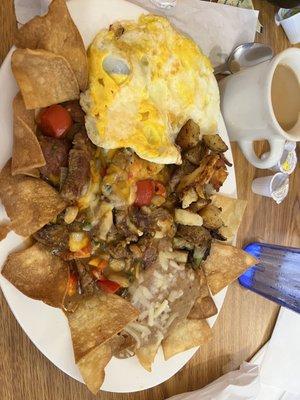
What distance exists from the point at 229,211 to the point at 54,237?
0.59 meters

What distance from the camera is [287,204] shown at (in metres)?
1.85

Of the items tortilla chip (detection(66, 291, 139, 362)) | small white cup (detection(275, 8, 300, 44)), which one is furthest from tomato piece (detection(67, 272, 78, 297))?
small white cup (detection(275, 8, 300, 44))

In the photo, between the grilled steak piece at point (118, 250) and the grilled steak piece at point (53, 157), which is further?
the grilled steak piece at point (118, 250)

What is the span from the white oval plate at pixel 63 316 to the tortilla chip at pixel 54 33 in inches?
2.4

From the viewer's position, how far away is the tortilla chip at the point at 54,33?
3.54ft

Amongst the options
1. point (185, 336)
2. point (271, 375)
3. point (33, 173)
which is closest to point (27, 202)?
point (33, 173)

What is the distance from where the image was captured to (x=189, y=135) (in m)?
1.35

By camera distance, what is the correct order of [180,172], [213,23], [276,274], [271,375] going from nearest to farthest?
[180,172], [213,23], [276,274], [271,375]

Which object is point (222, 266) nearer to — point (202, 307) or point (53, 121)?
point (202, 307)

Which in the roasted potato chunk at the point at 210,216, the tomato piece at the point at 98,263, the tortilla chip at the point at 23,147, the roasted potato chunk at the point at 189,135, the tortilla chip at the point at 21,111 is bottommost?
the tomato piece at the point at 98,263

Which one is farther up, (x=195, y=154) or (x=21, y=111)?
(x=21, y=111)

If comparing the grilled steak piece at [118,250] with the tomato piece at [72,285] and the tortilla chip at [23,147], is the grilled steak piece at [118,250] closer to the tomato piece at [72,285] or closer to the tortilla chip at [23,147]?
the tomato piece at [72,285]

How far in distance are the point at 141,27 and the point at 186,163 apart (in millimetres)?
380

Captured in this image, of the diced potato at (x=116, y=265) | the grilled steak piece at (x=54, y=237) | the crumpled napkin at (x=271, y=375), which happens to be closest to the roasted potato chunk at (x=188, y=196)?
the diced potato at (x=116, y=265)
